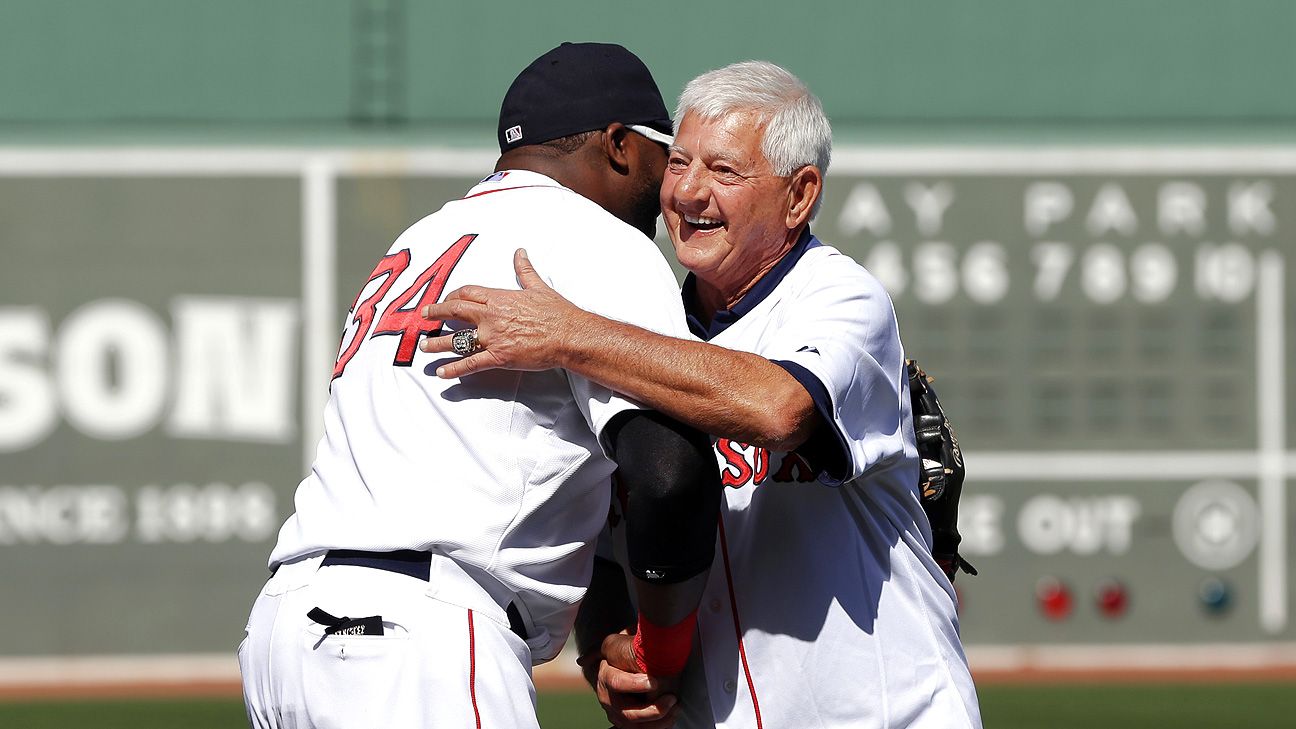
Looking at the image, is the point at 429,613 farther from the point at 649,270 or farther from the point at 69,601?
the point at 69,601

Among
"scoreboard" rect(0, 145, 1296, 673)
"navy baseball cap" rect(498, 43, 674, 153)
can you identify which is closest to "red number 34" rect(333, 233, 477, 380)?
"navy baseball cap" rect(498, 43, 674, 153)

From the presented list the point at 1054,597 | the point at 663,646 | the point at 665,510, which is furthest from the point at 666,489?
the point at 1054,597

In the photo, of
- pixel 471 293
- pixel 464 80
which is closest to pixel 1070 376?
pixel 464 80

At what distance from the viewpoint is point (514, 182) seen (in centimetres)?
258

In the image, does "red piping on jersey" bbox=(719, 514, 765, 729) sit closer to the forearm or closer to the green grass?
the forearm

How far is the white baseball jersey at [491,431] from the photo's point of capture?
229cm

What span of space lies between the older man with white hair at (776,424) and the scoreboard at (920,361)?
5.16 metres

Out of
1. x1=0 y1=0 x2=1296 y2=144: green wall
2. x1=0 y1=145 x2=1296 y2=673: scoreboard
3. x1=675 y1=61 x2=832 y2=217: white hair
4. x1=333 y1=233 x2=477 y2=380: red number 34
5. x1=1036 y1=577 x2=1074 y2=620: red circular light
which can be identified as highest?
x1=0 y1=0 x2=1296 y2=144: green wall

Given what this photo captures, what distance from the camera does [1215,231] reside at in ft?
26.0

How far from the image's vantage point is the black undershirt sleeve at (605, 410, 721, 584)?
2262 millimetres

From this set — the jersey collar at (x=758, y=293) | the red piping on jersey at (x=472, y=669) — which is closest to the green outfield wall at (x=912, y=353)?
the jersey collar at (x=758, y=293)

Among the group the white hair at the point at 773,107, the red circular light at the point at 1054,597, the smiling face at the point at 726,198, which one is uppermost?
the white hair at the point at 773,107

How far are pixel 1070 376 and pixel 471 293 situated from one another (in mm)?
5905

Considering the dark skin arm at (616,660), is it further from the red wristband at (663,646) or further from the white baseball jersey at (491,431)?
the white baseball jersey at (491,431)
